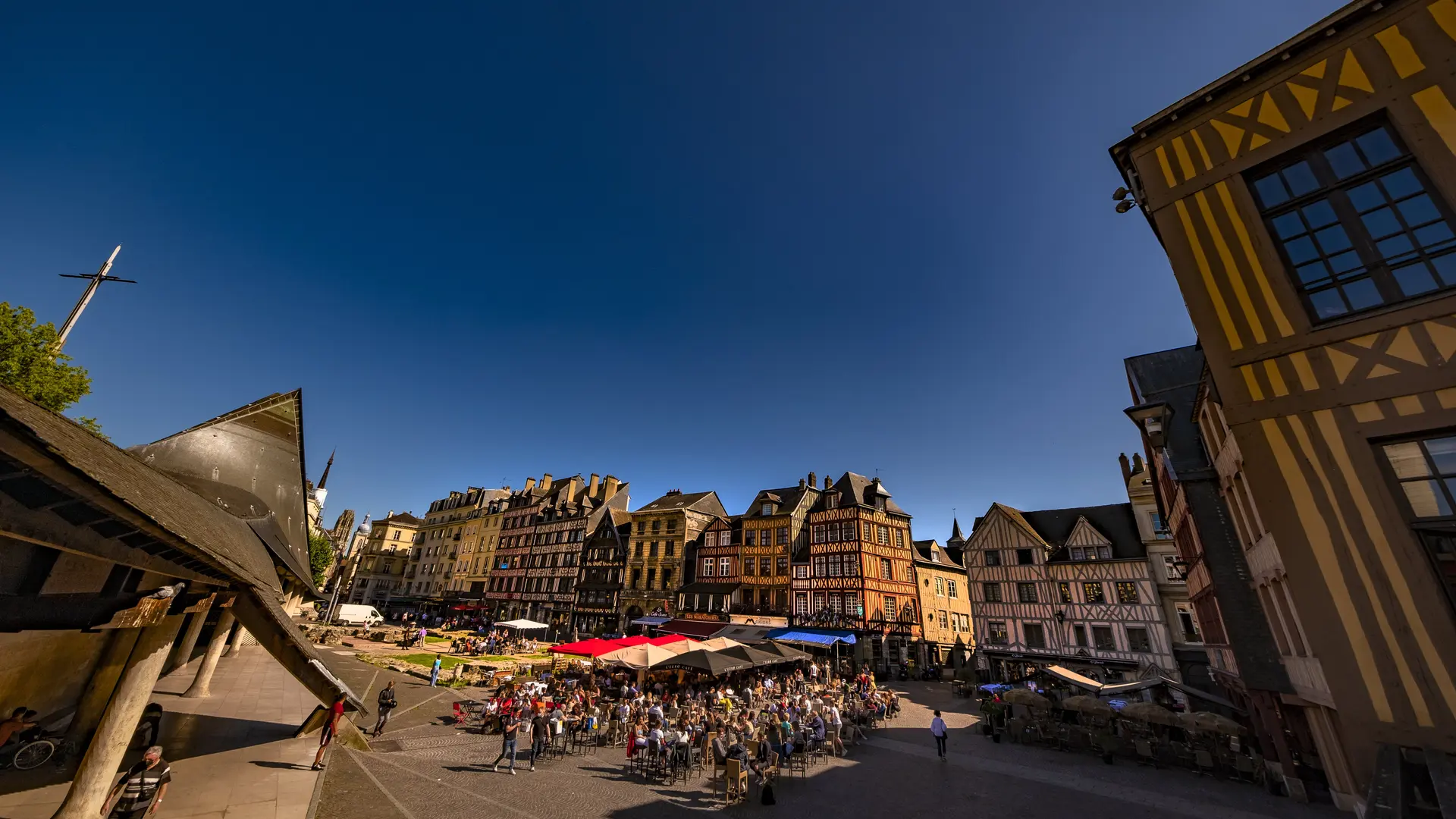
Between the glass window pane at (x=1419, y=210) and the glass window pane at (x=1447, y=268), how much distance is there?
591mm

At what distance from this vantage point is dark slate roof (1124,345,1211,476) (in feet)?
46.5

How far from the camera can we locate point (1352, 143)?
7402 millimetres

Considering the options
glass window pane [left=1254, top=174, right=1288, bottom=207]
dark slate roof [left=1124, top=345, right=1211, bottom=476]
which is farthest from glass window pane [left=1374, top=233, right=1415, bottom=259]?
dark slate roof [left=1124, top=345, right=1211, bottom=476]

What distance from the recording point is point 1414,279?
6508mm

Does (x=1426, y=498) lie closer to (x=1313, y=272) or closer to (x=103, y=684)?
(x=1313, y=272)

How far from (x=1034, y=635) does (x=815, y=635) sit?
1194cm

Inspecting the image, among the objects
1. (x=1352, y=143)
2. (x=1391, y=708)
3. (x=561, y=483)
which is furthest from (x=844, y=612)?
(x=561, y=483)

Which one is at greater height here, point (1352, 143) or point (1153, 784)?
point (1352, 143)

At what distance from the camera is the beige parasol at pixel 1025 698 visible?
16.3 meters

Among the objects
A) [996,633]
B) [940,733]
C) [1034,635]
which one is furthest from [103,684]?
[1034,635]

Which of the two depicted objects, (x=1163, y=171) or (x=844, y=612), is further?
(x=844, y=612)

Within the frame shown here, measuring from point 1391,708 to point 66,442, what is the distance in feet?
43.7

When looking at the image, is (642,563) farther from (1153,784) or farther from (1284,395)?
(1284,395)

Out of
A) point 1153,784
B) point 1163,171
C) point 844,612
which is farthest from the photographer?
point 844,612
